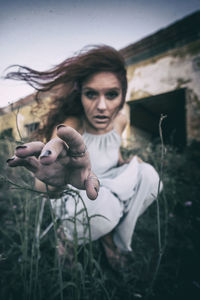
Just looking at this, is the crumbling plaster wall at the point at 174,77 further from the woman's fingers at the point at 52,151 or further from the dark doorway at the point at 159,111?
the woman's fingers at the point at 52,151

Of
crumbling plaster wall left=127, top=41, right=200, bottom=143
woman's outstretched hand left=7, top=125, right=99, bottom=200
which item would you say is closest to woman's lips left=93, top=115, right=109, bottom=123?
woman's outstretched hand left=7, top=125, right=99, bottom=200

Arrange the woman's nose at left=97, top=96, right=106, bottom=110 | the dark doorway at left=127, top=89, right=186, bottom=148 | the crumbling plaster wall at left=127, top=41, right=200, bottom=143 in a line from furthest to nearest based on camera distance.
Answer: the dark doorway at left=127, top=89, right=186, bottom=148 < the crumbling plaster wall at left=127, top=41, right=200, bottom=143 < the woman's nose at left=97, top=96, right=106, bottom=110

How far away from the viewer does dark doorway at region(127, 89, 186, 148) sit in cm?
391

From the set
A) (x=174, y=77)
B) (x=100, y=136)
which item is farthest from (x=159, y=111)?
(x=100, y=136)

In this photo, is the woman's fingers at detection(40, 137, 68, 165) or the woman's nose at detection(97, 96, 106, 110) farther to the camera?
the woman's nose at detection(97, 96, 106, 110)

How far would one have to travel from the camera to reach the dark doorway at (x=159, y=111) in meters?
3.91

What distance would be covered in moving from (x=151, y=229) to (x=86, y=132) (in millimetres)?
985

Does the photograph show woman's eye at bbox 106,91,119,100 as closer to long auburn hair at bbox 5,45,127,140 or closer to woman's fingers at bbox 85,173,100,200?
long auburn hair at bbox 5,45,127,140

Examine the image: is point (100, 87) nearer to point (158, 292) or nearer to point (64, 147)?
point (64, 147)

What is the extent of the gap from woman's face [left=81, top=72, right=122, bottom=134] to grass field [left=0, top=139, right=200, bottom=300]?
1.73 ft

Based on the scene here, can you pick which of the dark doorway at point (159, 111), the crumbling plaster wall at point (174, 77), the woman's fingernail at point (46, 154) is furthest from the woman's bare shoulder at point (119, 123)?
the crumbling plaster wall at point (174, 77)

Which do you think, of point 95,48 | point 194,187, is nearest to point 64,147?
point 95,48

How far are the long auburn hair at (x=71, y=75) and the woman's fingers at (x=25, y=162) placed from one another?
0.67 meters

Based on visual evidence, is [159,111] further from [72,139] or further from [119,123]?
[72,139]
